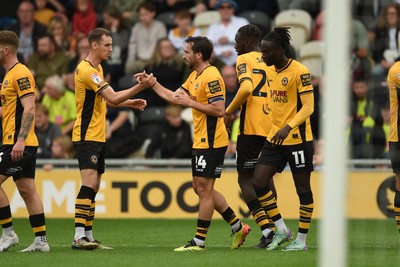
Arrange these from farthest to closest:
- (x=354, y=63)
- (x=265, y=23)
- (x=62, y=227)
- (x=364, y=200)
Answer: (x=265, y=23)
(x=364, y=200)
(x=62, y=227)
(x=354, y=63)

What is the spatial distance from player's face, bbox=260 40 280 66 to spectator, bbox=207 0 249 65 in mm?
7884

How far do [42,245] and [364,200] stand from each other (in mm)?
6640

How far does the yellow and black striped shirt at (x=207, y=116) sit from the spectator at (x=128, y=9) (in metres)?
9.48

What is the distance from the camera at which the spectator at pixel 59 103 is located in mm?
18234

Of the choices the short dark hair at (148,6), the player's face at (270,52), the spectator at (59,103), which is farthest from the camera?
the short dark hair at (148,6)

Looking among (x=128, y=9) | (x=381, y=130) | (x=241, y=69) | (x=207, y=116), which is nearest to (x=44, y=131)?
(x=128, y=9)

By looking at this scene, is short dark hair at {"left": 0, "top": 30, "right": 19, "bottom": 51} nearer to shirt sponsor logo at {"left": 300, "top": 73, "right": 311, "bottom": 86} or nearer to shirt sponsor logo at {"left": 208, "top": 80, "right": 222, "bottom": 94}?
shirt sponsor logo at {"left": 208, "top": 80, "right": 222, "bottom": 94}

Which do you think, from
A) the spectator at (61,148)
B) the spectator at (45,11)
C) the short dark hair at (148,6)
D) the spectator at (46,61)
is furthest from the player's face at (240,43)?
the spectator at (45,11)

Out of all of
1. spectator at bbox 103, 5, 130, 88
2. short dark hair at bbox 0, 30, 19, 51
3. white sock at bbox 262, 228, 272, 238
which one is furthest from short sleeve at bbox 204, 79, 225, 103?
spectator at bbox 103, 5, 130, 88

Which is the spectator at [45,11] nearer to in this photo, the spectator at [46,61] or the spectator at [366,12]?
the spectator at [46,61]

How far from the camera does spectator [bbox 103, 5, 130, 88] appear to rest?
19.5 meters

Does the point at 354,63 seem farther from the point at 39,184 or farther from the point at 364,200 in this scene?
the point at 39,184

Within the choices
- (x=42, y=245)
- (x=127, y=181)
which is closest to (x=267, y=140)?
(x=42, y=245)

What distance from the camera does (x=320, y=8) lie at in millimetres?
19641
